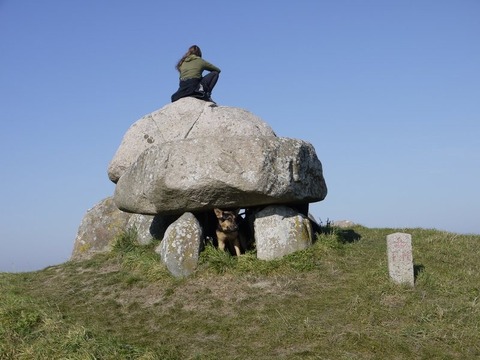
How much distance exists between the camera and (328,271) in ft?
39.9

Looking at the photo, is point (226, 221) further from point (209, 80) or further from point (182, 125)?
point (209, 80)

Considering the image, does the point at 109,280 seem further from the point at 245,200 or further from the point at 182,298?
the point at 245,200

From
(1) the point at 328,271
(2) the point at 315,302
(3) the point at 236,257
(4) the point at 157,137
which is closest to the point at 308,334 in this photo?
(2) the point at 315,302

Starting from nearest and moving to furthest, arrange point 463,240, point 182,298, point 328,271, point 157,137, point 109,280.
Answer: point 182,298
point 328,271
point 109,280
point 157,137
point 463,240

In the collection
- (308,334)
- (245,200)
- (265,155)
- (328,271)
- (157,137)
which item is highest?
(157,137)

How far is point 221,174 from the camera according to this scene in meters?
11.9

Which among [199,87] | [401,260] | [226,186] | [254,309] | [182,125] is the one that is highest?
[199,87]

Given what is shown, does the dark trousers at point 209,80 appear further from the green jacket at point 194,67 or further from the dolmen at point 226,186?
the dolmen at point 226,186

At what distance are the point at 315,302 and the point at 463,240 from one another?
8.11 m

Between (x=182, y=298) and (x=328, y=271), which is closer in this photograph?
(x=182, y=298)

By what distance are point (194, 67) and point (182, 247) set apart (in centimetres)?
618

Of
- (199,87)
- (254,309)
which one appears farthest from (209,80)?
(254,309)

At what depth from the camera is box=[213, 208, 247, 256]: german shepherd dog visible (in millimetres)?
12836

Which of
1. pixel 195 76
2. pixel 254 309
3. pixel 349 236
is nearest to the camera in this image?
pixel 254 309
